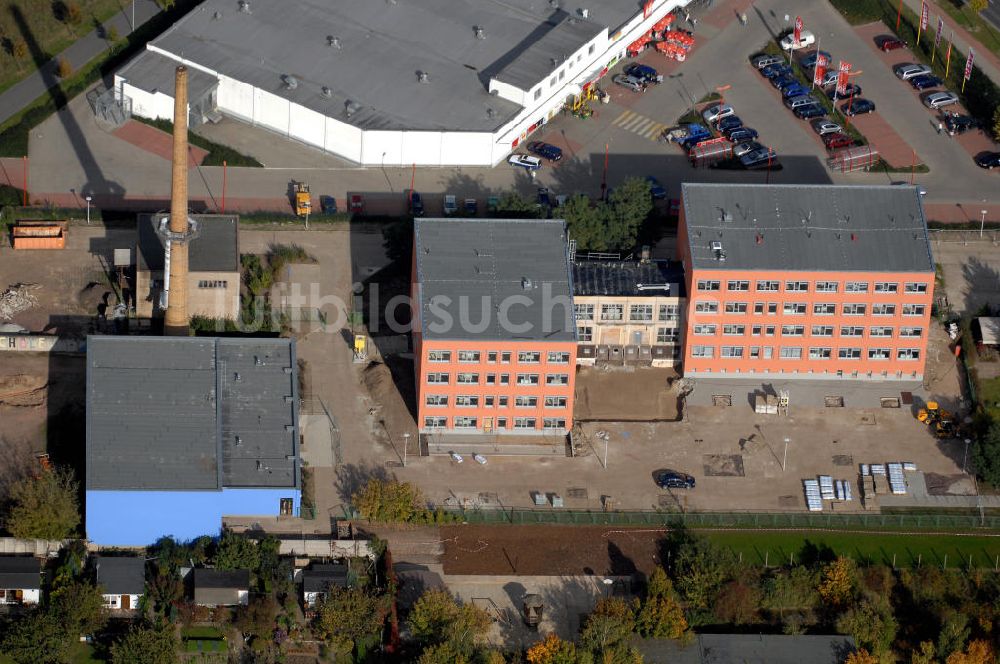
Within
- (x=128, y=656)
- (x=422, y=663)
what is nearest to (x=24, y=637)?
(x=128, y=656)

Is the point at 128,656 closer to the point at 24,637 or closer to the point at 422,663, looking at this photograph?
the point at 24,637
